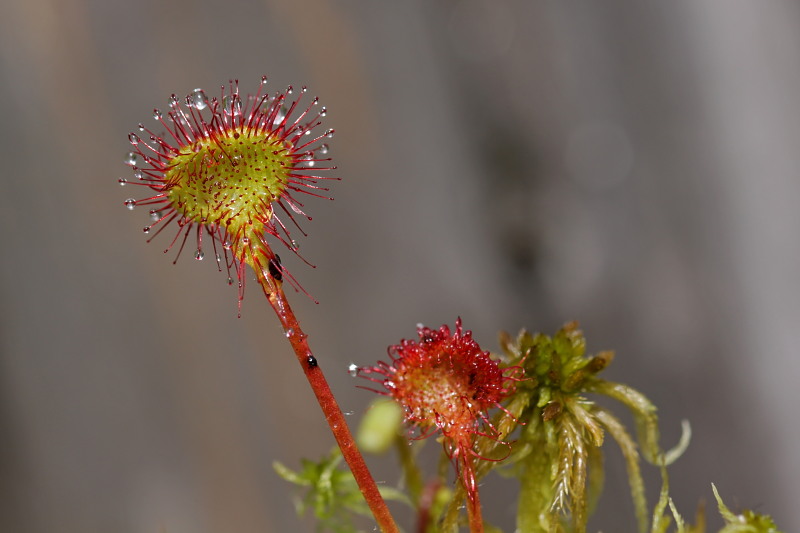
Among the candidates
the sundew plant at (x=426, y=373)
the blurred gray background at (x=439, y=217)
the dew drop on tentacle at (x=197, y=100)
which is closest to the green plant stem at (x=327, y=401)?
the sundew plant at (x=426, y=373)

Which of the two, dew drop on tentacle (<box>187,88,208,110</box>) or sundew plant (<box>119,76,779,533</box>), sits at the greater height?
dew drop on tentacle (<box>187,88,208,110</box>)

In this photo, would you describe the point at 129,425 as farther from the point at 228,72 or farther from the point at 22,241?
the point at 228,72

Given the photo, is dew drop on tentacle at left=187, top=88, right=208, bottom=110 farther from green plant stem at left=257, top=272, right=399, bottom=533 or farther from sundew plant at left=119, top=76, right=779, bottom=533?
green plant stem at left=257, top=272, right=399, bottom=533

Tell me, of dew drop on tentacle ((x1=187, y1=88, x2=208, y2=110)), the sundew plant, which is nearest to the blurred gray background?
the sundew plant

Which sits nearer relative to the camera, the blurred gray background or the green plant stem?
the green plant stem

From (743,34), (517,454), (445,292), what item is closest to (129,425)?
(445,292)

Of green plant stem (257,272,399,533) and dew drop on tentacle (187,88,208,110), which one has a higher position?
dew drop on tentacle (187,88,208,110)

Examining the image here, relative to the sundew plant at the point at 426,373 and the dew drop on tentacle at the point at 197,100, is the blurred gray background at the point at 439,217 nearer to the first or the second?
the sundew plant at the point at 426,373

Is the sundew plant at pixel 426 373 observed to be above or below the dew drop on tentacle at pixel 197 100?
below
